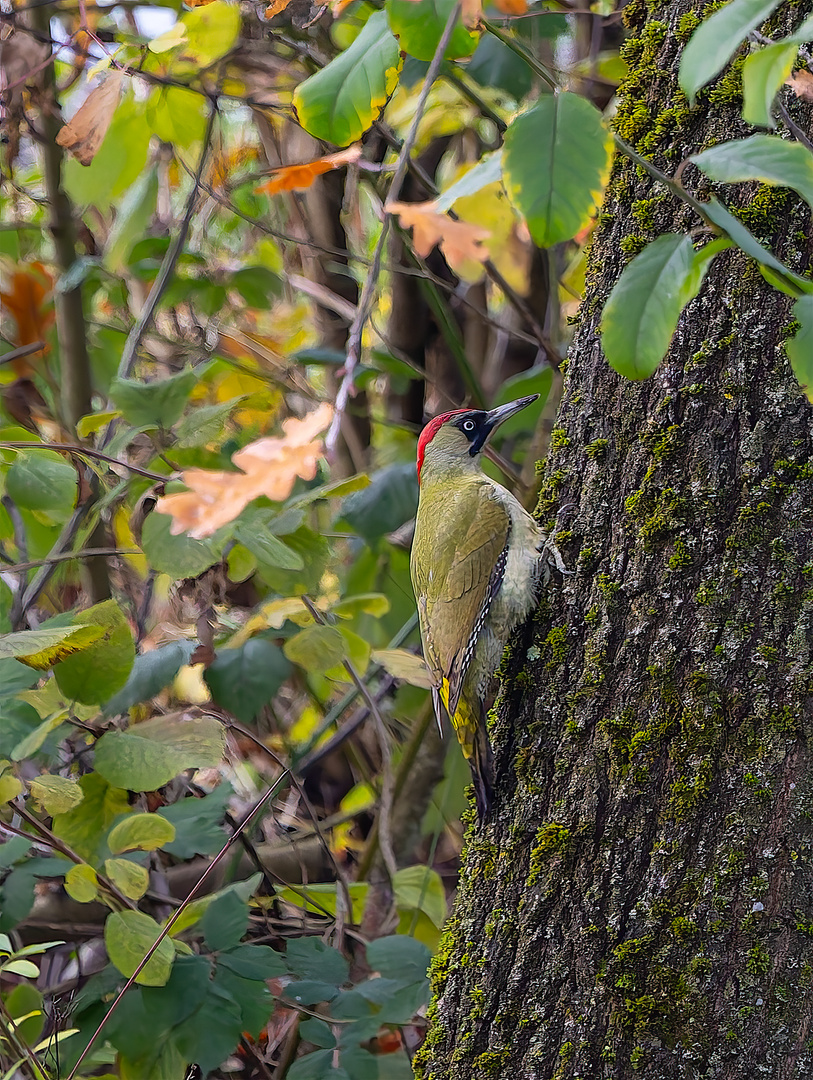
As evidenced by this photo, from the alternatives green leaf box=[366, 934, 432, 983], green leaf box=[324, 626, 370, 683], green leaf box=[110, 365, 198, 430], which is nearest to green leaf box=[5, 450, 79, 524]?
green leaf box=[110, 365, 198, 430]

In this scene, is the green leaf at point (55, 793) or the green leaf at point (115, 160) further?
the green leaf at point (115, 160)

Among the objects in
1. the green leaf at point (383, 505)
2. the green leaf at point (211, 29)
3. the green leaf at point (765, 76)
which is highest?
the green leaf at point (211, 29)

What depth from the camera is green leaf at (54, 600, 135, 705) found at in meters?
1.73

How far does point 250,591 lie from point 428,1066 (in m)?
2.41

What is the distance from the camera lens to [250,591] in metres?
3.79

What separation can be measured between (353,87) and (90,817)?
141cm

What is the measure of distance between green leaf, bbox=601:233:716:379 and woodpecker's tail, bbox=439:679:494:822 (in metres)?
0.93

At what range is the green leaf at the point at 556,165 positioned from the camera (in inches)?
37.0

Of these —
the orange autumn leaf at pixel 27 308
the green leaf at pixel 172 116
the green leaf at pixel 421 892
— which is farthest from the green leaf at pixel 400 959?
the orange autumn leaf at pixel 27 308

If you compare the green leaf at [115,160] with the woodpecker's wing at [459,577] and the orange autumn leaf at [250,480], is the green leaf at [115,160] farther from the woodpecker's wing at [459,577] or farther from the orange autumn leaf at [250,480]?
the orange autumn leaf at [250,480]

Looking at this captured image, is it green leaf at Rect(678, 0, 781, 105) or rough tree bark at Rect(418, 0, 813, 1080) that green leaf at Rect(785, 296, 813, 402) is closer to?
green leaf at Rect(678, 0, 781, 105)

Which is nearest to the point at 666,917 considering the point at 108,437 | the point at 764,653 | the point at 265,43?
the point at 764,653

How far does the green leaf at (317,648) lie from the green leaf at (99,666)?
0.37m

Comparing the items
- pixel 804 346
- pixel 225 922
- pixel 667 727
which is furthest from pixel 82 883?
pixel 804 346
